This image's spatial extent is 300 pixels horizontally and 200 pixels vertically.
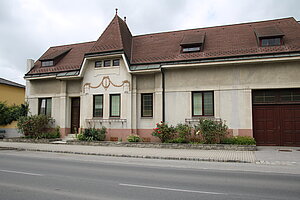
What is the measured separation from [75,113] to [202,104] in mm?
10566

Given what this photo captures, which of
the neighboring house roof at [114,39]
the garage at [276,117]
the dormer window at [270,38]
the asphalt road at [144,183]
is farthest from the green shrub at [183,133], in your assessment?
the dormer window at [270,38]

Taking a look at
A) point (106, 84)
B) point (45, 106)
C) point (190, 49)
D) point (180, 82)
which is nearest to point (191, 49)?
point (190, 49)

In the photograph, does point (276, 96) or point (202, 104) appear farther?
point (202, 104)

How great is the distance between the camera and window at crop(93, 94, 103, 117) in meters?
18.0

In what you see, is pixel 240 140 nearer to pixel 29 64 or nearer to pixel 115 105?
pixel 115 105

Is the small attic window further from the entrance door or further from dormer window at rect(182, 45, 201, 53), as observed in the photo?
the entrance door

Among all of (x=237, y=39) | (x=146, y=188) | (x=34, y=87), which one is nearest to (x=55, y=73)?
(x=34, y=87)

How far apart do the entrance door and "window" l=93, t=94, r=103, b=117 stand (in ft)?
6.74

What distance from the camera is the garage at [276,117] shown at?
14320mm

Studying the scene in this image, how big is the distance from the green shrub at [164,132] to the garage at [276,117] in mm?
5331

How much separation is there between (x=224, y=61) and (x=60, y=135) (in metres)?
13.8

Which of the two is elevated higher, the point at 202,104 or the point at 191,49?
the point at 191,49

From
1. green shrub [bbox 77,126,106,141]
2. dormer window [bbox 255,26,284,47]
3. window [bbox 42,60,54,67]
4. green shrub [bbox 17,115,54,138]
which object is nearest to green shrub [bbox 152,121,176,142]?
green shrub [bbox 77,126,106,141]

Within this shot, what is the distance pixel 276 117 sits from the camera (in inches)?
575
